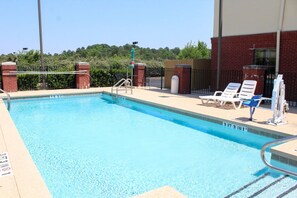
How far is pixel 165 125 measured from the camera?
8.52 meters

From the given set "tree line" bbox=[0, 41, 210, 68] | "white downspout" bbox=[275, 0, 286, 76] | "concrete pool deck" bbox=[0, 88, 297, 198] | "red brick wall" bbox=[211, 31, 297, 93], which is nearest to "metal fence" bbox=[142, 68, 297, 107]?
"red brick wall" bbox=[211, 31, 297, 93]

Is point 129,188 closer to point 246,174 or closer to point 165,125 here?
point 246,174

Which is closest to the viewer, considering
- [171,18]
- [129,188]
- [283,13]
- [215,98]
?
[129,188]

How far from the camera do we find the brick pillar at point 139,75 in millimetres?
16688

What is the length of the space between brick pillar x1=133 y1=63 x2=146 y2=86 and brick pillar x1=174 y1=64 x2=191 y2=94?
12.6ft

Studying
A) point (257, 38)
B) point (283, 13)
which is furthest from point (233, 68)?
point (283, 13)

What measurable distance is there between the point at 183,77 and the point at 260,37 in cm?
371

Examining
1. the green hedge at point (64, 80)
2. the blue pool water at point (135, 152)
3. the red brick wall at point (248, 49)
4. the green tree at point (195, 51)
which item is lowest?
the blue pool water at point (135, 152)

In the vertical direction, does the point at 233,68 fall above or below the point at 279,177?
above

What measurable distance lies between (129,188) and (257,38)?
10.1 metres

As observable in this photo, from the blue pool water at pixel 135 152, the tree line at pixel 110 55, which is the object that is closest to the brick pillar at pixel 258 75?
the blue pool water at pixel 135 152

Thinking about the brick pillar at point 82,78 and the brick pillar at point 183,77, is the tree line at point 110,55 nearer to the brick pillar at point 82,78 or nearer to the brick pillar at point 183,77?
the brick pillar at point 82,78

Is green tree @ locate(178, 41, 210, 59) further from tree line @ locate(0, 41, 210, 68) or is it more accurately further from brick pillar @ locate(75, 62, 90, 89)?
brick pillar @ locate(75, 62, 90, 89)

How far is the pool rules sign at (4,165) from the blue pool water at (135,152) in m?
0.69
